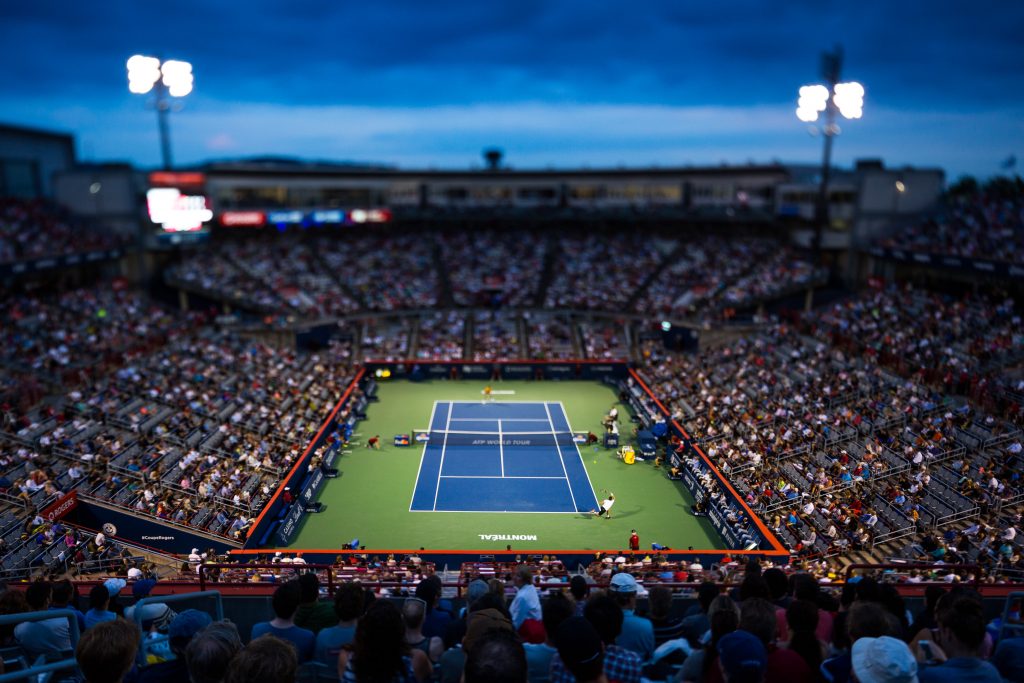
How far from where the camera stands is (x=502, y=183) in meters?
58.8

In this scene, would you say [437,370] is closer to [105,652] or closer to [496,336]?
[496,336]

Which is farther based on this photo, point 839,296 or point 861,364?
point 839,296

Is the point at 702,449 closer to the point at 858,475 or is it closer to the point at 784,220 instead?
the point at 858,475

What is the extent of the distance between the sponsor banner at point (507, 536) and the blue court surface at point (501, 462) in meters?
1.84

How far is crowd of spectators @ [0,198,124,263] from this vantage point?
3681 cm

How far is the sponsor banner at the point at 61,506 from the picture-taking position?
19.3 metres

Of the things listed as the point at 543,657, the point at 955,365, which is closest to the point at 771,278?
the point at 955,365

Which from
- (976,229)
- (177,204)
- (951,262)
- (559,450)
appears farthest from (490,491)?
(976,229)

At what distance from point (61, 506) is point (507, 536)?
1260cm

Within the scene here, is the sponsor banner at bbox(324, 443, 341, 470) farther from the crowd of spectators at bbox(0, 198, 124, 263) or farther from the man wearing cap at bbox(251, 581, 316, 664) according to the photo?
the man wearing cap at bbox(251, 581, 316, 664)

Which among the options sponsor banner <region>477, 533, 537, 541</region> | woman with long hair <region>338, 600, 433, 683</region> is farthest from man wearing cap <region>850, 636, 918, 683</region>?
sponsor banner <region>477, 533, 537, 541</region>

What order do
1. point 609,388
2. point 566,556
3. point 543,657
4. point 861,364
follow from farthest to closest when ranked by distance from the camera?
point 609,388, point 861,364, point 566,556, point 543,657

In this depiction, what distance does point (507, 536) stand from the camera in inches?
861

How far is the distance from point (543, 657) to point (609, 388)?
33914 mm
